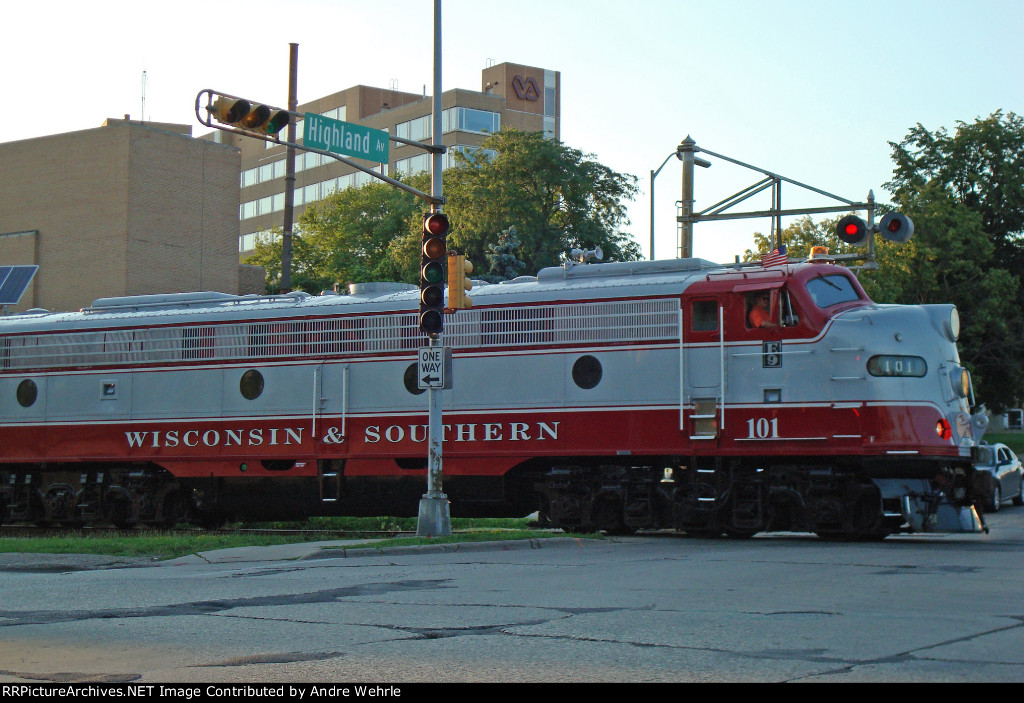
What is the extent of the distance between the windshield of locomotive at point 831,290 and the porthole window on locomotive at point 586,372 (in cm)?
335

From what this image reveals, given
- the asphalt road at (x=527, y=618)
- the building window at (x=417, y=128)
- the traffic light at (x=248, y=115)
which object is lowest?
the asphalt road at (x=527, y=618)

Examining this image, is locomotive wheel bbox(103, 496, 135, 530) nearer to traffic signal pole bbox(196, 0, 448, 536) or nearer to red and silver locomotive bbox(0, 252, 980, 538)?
red and silver locomotive bbox(0, 252, 980, 538)

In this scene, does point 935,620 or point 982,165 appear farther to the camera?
point 982,165

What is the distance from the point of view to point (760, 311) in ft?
57.0

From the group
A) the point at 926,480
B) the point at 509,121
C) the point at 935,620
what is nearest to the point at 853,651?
the point at 935,620

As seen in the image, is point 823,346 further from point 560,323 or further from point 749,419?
point 560,323

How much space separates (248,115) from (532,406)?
6.08 metres

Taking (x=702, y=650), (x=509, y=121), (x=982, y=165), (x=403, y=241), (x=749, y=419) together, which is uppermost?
(x=509, y=121)

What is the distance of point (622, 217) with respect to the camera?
5944 cm

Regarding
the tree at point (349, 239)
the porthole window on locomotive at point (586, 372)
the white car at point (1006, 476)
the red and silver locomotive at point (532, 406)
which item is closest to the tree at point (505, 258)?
the tree at point (349, 239)

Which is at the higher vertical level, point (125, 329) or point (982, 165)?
point (982, 165)

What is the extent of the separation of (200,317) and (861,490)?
38.4ft

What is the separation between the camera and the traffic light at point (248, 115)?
1620 cm

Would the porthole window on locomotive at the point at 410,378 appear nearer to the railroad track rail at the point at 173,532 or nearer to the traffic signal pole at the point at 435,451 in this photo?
the traffic signal pole at the point at 435,451
